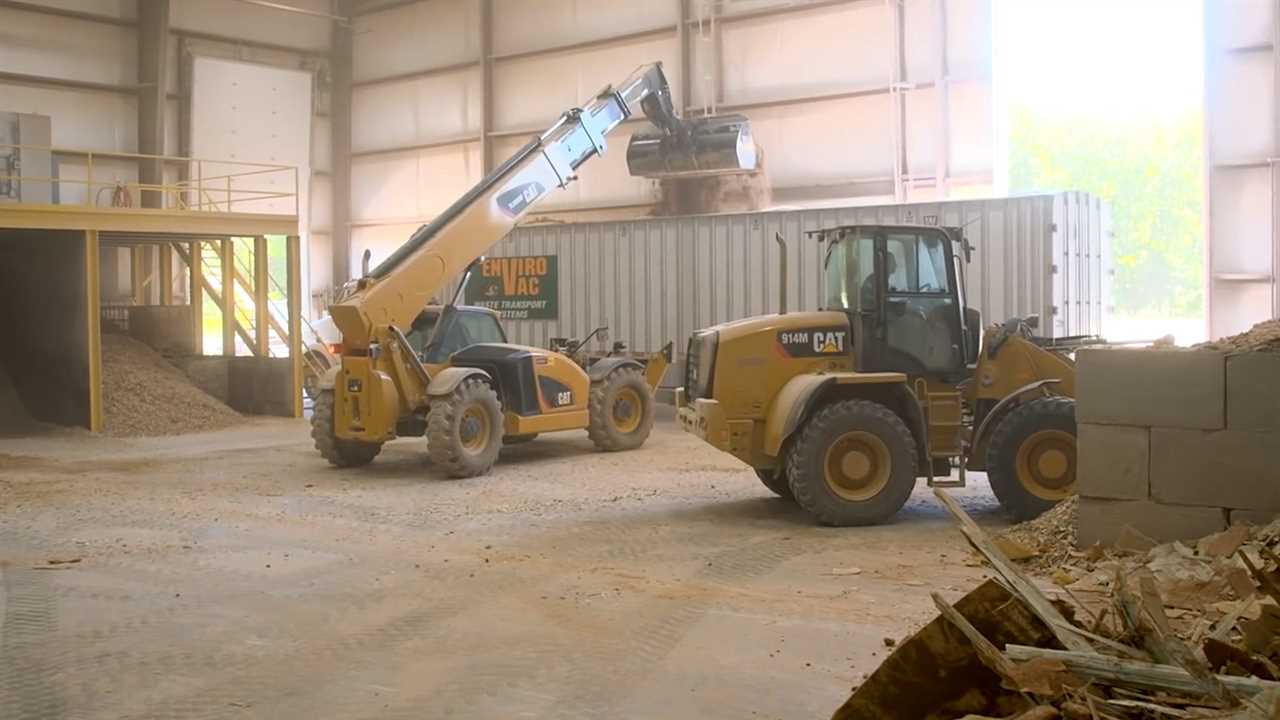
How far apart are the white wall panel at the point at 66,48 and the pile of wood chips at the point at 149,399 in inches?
279

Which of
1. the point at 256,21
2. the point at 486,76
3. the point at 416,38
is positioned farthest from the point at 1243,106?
the point at 256,21

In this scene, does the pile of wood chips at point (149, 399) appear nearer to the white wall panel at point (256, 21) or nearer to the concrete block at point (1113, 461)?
the white wall panel at point (256, 21)

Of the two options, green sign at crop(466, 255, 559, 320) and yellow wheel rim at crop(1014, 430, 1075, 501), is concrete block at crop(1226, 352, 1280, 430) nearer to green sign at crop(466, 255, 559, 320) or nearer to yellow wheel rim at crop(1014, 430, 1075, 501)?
yellow wheel rim at crop(1014, 430, 1075, 501)

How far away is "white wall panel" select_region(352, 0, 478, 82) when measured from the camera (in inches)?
1073

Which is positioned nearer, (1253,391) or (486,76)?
(1253,391)

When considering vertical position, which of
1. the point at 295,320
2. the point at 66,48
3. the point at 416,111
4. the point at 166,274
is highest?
the point at 66,48

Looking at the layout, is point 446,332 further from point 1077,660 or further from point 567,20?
point 567,20

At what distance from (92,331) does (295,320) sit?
3307mm

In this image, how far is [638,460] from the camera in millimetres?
14305

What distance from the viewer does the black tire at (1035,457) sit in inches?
376

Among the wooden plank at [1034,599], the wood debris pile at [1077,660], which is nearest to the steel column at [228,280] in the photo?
the wood debris pile at [1077,660]

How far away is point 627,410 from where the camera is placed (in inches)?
604

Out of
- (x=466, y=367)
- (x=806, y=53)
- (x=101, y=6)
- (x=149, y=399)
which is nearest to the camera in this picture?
(x=466, y=367)

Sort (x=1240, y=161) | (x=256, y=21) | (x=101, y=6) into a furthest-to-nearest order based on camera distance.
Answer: (x=256, y=21) → (x=101, y=6) → (x=1240, y=161)
